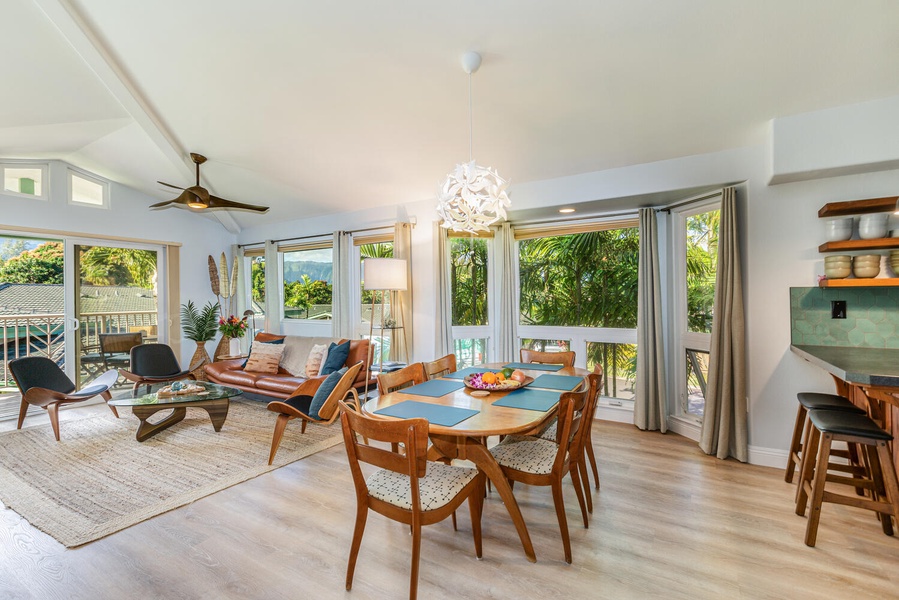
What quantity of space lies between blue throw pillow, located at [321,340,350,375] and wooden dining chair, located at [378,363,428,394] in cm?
167

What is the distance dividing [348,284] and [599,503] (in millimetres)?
3949

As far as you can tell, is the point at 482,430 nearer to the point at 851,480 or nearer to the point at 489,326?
the point at 851,480

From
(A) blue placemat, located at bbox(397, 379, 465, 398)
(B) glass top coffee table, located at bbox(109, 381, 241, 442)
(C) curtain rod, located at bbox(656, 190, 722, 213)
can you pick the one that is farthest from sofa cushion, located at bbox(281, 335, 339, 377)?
(C) curtain rod, located at bbox(656, 190, 722, 213)

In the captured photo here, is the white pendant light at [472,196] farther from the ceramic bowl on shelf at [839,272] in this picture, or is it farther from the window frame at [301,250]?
the window frame at [301,250]

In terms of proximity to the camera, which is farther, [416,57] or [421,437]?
[416,57]

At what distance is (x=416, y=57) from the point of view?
8.48 feet

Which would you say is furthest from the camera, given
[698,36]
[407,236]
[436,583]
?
[407,236]

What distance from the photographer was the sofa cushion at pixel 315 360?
14.5 ft

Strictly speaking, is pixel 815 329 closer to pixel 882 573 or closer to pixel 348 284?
pixel 882 573

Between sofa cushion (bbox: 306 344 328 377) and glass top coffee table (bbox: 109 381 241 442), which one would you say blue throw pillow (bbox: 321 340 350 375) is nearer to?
sofa cushion (bbox: 306 344 328 377)

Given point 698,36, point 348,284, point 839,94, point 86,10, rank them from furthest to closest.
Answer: point 348,284, point 86,10, point 839,94, point 698,36

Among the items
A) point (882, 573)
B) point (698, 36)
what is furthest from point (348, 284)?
point (882, 573)

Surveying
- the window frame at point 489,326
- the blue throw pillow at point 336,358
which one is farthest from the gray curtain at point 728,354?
the blue throw pillow at point 336,358

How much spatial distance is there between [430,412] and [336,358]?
253 centimetres
